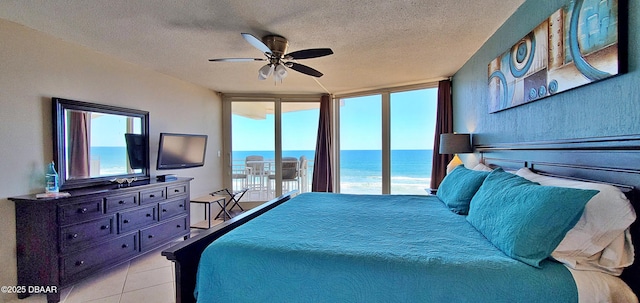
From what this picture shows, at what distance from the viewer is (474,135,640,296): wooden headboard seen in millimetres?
1158

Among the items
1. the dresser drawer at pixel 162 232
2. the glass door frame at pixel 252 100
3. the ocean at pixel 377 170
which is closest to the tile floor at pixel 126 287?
the dresser drawer at pixel 162 232

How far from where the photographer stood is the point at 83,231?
7.99 feet

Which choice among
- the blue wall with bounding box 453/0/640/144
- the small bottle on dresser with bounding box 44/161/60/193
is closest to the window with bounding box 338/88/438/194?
the blue wall with bounding box 453/0/640/144

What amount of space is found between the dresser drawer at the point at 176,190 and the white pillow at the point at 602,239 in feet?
12.3

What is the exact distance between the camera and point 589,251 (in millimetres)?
1122

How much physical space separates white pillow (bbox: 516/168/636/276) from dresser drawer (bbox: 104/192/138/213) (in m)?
3.47

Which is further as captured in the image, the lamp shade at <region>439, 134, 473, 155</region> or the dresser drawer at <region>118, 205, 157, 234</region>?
the lamp shade at <region>439, 134, 473, 155</region>

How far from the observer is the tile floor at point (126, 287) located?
228 centimetres

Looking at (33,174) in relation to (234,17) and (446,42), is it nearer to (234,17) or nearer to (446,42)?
(234,17)

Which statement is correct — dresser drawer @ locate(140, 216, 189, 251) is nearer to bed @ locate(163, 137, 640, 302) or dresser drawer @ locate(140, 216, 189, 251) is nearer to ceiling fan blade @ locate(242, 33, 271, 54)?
bed @ locate(163, 137, 640, 302)

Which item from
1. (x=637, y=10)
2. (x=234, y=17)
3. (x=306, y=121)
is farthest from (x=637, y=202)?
(x=306, y=121)

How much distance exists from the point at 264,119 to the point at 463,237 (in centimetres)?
456

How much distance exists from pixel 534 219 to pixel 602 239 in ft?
0.85

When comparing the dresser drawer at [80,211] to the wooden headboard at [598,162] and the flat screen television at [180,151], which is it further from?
the wooden headboard at [598,162]
